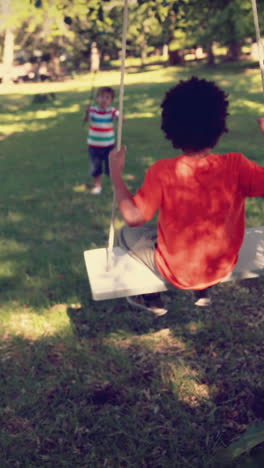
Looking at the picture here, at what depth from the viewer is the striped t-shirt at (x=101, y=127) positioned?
7.59m

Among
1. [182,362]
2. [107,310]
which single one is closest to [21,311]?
[107,310]

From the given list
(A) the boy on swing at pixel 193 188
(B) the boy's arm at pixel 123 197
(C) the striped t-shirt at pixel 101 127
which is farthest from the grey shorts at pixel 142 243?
(C) the striped t-shirt at pixel 101 127

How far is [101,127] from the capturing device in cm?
760

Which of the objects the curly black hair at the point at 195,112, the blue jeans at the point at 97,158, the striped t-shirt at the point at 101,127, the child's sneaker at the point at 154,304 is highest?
the curly black hair at the point at 195,112

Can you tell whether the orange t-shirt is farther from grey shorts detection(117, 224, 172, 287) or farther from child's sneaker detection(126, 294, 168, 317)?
child's sneaker detection(126, 294, 168, 317)

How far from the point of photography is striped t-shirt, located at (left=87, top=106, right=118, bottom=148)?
24.9 ft

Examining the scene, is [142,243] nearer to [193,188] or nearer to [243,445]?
[193,188]

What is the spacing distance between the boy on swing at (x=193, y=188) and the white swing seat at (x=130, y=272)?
0.14 meters

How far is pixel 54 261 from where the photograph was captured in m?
5.00

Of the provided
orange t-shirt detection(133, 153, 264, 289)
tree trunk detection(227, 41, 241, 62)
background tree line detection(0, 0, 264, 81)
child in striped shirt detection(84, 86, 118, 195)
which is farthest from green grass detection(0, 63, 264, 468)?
tree trunk detection(227, 41, 241, 62)

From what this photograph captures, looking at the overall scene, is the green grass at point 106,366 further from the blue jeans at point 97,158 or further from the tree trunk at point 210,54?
the tree trunk at point 210,54

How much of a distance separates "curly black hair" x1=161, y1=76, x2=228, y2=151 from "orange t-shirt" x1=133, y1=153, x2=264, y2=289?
0.10 m

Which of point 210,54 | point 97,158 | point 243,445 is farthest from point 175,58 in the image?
point 243,445

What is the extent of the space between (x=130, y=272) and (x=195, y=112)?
920mm
